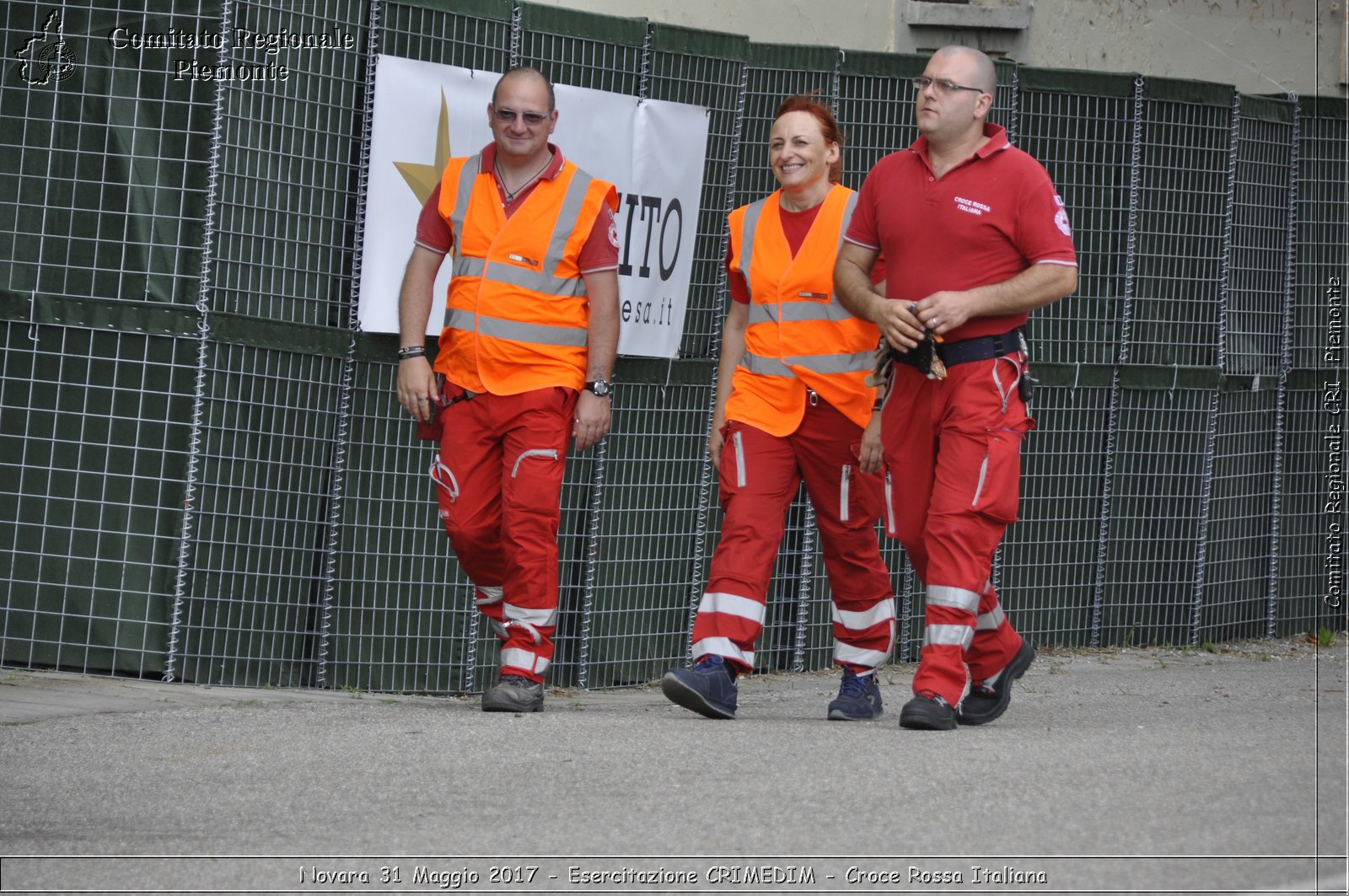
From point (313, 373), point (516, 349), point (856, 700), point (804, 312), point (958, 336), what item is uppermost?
point (804, 312)

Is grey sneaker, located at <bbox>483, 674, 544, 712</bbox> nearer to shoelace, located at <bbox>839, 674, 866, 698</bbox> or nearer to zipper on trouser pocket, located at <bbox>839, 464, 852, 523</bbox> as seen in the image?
shoelace, located at <bbox>839, 674, 866, 698</bbox>

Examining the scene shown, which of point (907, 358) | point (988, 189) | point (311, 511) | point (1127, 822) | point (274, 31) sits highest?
point (274, 31)

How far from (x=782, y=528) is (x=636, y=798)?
75.7 inches

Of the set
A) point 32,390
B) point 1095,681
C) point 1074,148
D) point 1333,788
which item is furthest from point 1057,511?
point 32,390

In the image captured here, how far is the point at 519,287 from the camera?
7.16 meters

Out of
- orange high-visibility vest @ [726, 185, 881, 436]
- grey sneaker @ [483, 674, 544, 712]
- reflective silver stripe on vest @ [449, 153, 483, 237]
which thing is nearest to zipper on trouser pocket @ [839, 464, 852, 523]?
orange high-visibility vest @ [726, 185, 881, 436]

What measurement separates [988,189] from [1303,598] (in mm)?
5609

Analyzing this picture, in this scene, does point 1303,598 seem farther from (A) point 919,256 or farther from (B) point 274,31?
(B) point 274,31

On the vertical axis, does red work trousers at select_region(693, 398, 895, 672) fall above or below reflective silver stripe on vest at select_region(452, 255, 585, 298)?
below

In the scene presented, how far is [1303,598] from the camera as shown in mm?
11305

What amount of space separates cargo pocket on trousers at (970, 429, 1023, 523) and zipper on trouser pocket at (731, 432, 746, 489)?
0.96m

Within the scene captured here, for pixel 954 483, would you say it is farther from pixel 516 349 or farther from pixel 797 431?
pixel 516 349

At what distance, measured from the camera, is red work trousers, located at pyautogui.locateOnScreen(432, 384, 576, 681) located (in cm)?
709

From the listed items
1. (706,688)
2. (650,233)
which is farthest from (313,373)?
(706,688)
